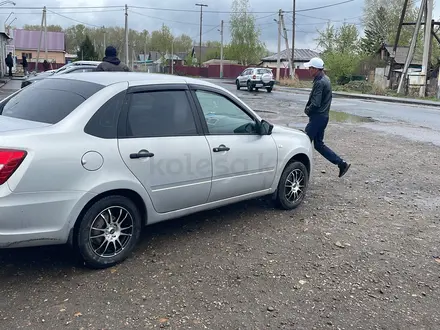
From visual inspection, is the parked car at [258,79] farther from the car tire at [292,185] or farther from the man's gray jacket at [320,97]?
the car tire at [292,185]

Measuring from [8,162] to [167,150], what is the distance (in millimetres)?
1352

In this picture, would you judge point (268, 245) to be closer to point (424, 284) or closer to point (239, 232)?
point (239, 232)

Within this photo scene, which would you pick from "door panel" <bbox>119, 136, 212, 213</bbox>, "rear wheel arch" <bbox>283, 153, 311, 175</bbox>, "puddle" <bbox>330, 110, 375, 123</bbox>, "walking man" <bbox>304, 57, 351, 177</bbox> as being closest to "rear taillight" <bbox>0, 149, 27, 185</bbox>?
"door panel" <bbox>119, 136, 212, 213</bbox>

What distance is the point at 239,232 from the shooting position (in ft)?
16.3

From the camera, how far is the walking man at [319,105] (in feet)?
23.1

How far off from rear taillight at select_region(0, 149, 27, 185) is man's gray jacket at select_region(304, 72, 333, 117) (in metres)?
4.80

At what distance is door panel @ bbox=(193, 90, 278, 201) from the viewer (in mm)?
4684

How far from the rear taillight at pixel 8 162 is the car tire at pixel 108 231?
0.68m

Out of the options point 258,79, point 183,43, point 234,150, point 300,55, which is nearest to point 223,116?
point 234,150

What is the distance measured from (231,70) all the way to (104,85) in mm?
70645

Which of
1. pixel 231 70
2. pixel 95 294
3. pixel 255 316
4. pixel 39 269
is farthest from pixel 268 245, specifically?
pixel 231 70

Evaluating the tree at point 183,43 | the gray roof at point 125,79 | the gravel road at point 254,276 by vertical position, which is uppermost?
the tree at point 183,43

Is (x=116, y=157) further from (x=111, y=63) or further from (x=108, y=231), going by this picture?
(x=111, y=63)

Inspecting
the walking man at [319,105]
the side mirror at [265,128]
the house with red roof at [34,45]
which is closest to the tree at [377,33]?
the house with red roof at [34,45]
